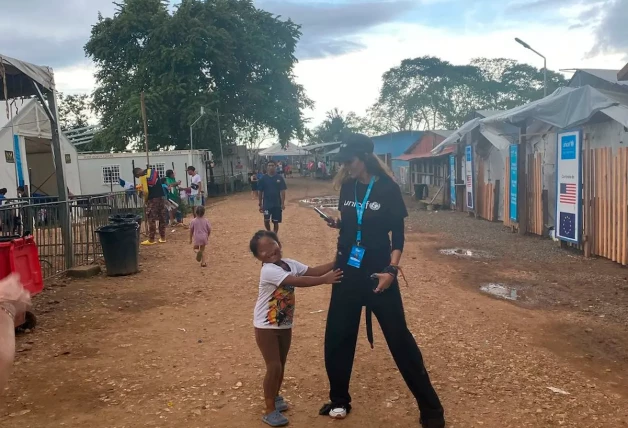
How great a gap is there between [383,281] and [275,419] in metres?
1.22

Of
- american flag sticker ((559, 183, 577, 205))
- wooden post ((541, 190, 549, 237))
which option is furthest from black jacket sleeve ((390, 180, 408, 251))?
wooden post ((541, 190, 549, 237))

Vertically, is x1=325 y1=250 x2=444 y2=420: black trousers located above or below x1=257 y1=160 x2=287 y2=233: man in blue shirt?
below

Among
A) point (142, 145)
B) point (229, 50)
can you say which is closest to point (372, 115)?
point (229, 50)

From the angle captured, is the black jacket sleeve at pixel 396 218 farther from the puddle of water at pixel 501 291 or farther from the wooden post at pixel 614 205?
the wooden post at pixel 614 205

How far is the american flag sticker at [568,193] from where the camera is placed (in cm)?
997

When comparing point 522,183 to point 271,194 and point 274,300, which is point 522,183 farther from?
point 274,300

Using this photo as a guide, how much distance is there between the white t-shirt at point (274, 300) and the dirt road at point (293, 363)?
72 centimetres

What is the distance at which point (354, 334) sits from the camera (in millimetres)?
3740

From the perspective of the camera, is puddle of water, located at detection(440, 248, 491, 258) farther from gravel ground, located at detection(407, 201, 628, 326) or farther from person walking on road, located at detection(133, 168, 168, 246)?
person walking on road, located at detection(133, 168, 168, 246)

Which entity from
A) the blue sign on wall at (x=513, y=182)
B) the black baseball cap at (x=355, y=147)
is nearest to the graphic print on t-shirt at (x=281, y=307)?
the black baseball cap at (x=355, y=147)

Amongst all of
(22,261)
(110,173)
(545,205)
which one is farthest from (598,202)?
(110,173)

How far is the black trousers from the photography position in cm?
355

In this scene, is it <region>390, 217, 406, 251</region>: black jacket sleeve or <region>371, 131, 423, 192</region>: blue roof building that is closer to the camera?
<region>390, 217, 406, 251</region>: black jacket sleeve

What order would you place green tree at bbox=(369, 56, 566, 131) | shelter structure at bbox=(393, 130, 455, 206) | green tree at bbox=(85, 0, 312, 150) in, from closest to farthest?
shelter structure at bbox=(393, 130, 455, 206), green tree at bbox=(85, 0, 312, 150), green tree at bbox=(369, 56, 566, 131)
